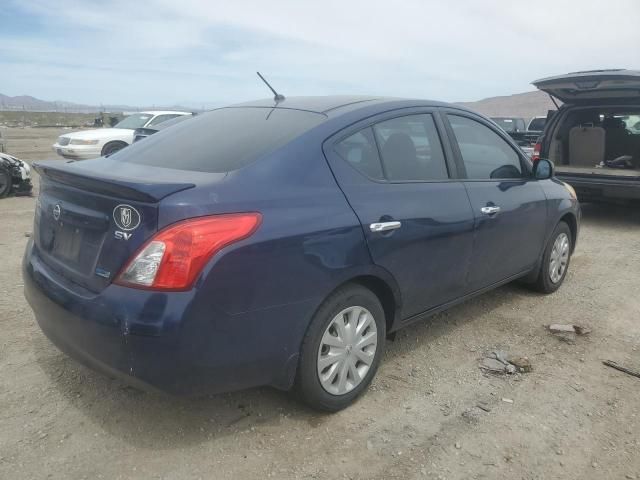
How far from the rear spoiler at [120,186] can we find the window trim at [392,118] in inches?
34.6

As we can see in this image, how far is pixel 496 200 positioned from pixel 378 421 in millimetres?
1822

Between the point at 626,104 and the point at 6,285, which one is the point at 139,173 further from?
the point at 626,104

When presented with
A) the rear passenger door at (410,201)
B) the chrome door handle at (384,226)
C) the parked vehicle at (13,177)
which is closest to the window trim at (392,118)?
the rear passenger door at (410,201)

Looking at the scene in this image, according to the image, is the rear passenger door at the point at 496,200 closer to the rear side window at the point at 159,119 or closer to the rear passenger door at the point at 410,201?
the rear passenger door at the point at 410,201

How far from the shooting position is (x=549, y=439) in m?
2.76

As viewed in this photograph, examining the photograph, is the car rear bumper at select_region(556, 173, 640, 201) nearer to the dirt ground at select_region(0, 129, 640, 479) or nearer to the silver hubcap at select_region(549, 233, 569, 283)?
the silver hubcap at select_region(549, 233, 569, 283)

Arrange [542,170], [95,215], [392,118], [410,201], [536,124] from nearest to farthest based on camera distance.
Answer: [95,215]
[410,201]
[392,118]
[542,170]
[536,124]

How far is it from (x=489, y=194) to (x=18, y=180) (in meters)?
8.76

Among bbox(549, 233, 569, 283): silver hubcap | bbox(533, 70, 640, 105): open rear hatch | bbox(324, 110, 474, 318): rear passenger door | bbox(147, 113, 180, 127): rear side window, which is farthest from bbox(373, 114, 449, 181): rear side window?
bbox(147, 113, 180, 127): rear side window

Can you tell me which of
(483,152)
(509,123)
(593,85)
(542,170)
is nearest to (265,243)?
(483,152)

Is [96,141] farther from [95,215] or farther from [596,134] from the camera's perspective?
[95,215]

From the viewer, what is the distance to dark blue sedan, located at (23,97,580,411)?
231 centimetres

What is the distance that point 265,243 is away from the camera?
7.97 ft

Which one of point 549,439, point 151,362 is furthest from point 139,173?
point 549,439
